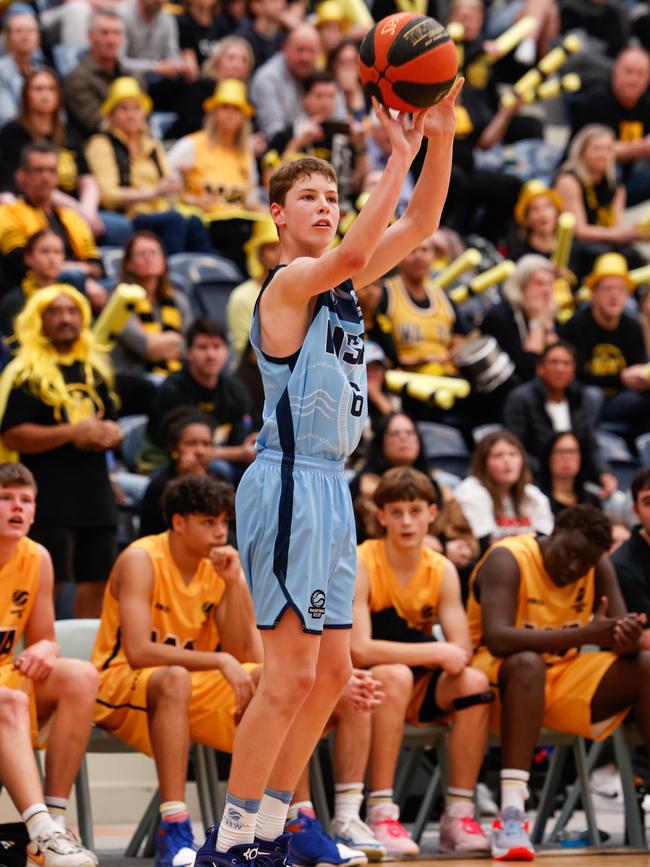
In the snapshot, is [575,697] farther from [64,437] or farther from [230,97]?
[230,97]

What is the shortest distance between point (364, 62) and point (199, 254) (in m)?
5.98

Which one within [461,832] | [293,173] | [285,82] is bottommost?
[461,832]

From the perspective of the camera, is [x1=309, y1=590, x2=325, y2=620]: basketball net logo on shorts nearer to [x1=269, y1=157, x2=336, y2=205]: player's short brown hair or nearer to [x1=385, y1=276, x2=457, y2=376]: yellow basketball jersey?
[x1=269, y1=157, x2=336, y2=205]: player's short brown hair

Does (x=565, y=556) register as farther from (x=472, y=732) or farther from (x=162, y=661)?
(x=162, y=661)

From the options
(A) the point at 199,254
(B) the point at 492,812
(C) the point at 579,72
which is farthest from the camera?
(C) the point at 579,72

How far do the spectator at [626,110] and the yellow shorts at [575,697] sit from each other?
24.1 ft

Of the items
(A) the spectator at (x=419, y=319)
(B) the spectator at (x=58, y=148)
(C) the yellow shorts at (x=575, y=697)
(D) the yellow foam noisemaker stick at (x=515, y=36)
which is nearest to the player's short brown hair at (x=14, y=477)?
(C) the yellow shorts at (x=575, y=697)

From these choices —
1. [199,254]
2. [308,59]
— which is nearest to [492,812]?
[199,254]

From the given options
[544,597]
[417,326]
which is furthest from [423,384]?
[544,597]

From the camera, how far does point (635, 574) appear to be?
6371 millimetres

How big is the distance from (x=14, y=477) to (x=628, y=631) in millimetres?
2284

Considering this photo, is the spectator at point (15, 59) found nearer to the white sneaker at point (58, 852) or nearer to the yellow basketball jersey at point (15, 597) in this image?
the yellow basketball jersey at point (15, 597)

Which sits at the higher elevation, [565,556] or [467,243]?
[467,243]

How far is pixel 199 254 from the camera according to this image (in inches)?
402
